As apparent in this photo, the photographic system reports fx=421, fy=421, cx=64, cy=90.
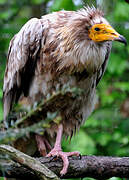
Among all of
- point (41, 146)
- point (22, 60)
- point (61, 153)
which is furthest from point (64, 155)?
point (22, 60)

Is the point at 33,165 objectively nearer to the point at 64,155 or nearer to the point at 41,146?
the point at 64,155

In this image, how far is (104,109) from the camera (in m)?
7.58

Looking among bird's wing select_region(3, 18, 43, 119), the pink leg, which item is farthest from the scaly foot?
bird's wing select_region(3, 18, 43, 119)

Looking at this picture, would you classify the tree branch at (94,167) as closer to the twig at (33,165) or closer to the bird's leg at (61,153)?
the bird's leg at (61,153)

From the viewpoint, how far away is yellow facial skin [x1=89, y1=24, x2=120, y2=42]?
4597 millimetres

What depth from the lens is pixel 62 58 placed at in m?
4.75

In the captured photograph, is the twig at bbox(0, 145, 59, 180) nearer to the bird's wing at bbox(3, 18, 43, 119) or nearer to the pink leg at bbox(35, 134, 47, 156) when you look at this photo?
the bird's wing at bbox(3, 18, 43, 119)

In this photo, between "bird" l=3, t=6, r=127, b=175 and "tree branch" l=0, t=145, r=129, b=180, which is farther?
"bird" l=3, t=6, r=127, b=175

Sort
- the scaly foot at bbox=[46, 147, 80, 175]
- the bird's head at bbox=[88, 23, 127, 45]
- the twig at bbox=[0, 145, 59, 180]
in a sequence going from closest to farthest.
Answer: the twig at bbox=[0, 145, 59, 180] → the scaly foot at bbox=[46, 147, 80, 175] → the bird's head at bbox=[88, 23, 127, 45]

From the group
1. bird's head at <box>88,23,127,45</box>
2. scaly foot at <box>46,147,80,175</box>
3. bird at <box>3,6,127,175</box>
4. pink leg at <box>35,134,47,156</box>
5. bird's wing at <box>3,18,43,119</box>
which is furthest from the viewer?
pink leg at <box>35,134,47,156</box>

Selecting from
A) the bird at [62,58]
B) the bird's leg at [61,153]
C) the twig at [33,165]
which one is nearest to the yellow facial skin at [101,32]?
the bird at [62,58]

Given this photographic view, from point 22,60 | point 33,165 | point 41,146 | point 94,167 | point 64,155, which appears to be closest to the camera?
point 33,165

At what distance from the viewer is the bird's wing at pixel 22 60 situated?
493cm

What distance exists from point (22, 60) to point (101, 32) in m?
1.05
